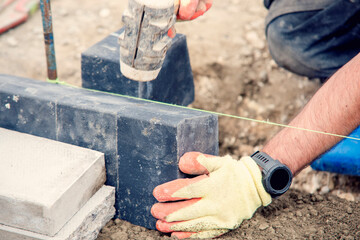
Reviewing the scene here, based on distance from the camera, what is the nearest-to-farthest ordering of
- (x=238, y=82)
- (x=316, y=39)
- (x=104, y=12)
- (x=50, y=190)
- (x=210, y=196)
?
(x=50, y=190) → (x=210, y=196) → (x=316, y=39) → (x=238, y=82) → (x=104, y=12)

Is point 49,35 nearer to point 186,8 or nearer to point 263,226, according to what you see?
point 186,8

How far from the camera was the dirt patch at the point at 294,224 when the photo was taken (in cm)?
209

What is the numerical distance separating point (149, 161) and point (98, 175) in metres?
0.27

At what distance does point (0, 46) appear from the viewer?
153 inches

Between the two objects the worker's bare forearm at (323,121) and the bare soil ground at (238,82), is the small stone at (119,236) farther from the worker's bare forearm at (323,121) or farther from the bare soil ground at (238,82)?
the worker's bare forearm at (323,121)

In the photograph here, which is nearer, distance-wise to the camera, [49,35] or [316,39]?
[49,35]

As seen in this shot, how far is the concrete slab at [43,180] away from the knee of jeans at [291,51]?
1.69 m

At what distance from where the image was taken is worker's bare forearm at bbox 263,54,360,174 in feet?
6.79

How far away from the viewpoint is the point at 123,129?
2090 millimetres

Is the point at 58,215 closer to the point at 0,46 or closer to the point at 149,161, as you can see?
the point at 149,161

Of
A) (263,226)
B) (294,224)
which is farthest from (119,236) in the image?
(294,224)

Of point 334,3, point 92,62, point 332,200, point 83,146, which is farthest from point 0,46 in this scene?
point 332,200

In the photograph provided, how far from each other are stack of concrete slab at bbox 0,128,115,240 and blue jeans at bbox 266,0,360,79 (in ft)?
5.59

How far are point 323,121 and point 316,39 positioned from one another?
3.74 feet
